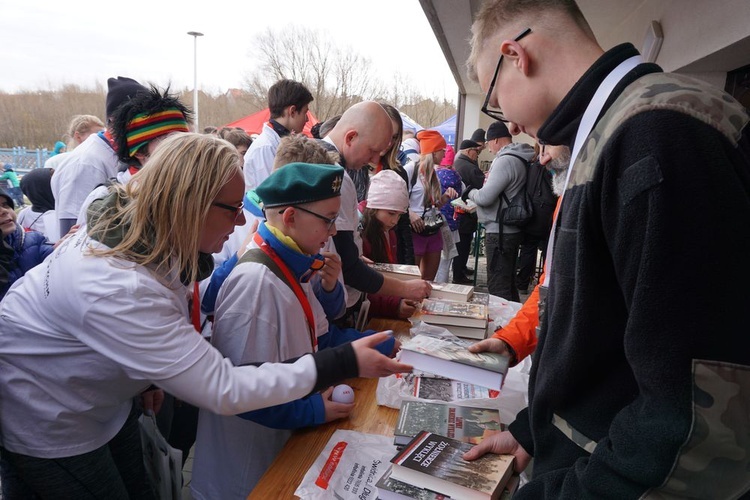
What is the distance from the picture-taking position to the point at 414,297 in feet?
8.07

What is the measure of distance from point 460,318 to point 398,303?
0.47 m

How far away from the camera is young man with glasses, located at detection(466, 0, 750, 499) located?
2.04ft

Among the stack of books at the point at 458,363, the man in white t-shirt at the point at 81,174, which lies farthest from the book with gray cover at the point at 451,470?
the man in white t-shirt at the point at 81,174

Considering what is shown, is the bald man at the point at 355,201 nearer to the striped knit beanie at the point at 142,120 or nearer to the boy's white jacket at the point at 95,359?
the striped knit beanie at the point at 142,120

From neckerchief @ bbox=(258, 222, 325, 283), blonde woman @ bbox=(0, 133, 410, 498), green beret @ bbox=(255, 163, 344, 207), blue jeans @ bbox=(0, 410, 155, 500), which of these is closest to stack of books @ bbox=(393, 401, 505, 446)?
blonde woman @ bbox=(0, 133, 410, 498)

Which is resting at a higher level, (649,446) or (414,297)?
(649,446)

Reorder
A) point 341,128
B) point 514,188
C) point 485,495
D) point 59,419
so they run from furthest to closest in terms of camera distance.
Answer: point 514,188, point 341,128, point 59,419, point 485,495

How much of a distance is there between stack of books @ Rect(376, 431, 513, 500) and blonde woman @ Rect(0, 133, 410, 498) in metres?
0.27

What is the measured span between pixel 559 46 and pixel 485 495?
1.00m

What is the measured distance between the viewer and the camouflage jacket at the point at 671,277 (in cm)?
62

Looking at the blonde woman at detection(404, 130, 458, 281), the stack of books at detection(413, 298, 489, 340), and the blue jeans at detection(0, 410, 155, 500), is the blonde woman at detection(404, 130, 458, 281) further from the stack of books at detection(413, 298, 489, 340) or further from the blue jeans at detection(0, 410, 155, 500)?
the blue jeans at detection(0, 410, 155, 500)

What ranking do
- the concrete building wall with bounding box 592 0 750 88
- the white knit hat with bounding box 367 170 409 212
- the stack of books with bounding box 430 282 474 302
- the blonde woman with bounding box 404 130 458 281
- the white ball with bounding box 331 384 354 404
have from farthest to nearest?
1. the blonde woman with bounding box 404 130 458 281
2. the concrete building wall with bounding box 592 0 750 88
3. the white knit hat with bounding box 367 170 409 212
4. the stack of books with bounding box 430 282 474 302
5. the white ball with bounding box 331 384 354 404

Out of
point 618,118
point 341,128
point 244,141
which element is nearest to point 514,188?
point 341,128

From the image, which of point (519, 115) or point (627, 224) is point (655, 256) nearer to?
point (627, 224)
